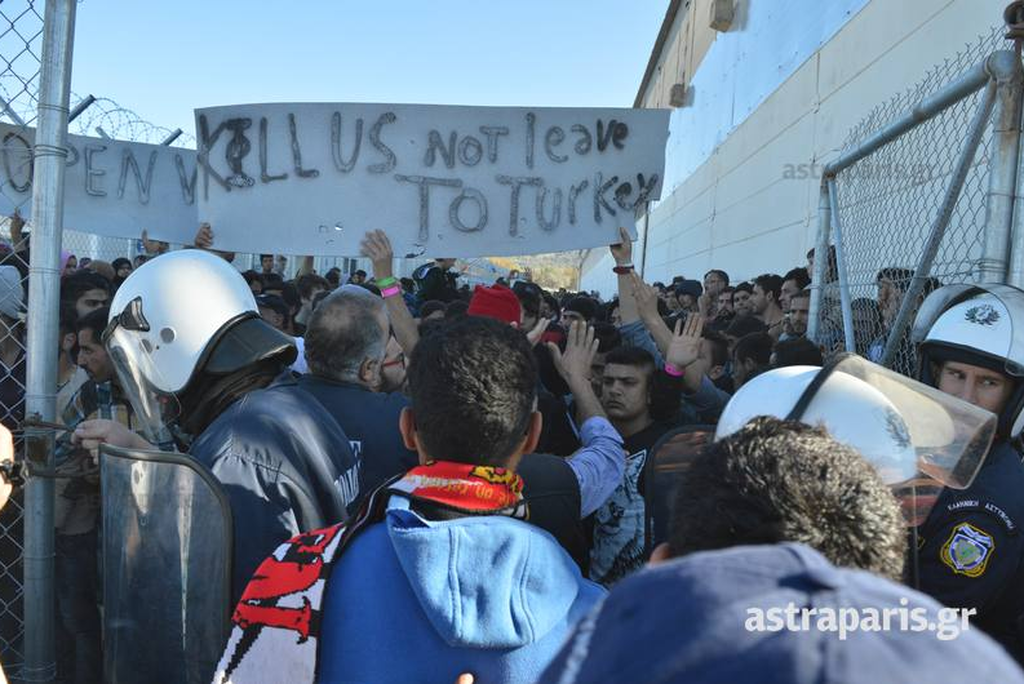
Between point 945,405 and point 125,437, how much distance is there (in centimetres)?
201

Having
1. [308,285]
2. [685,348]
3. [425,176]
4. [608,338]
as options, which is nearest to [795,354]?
[685,348]

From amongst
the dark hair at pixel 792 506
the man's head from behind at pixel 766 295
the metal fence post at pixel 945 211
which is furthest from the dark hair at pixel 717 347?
the dark hair at pixel 792 506

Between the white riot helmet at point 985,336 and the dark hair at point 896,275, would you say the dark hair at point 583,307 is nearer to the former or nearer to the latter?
the dark hair at point 896,275

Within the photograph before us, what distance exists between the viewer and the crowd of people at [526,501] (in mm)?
680

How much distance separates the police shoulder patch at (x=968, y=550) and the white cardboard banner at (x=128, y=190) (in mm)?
4291

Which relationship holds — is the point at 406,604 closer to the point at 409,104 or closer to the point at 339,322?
the point at 339,322

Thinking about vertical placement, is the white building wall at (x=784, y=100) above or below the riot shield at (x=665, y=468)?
above

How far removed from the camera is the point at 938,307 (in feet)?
8.74

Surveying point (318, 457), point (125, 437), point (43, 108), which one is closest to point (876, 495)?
point (318, 457)

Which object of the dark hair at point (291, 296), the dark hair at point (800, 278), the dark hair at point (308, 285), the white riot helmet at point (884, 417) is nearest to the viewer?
the white riot helmet at point (884, 417)

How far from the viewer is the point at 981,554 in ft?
6.17

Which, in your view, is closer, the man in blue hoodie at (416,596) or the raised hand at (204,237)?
the man in blue hoodie at (416,596)

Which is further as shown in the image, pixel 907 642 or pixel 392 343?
pixel 392 343

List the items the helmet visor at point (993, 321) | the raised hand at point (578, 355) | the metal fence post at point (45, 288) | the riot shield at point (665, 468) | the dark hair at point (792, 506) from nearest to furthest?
the dark hair at point (792, 506) → the riot shield at point (665, 468) → the helmet visor at point (993, 321) → the metal fence post at point (45, 288) → the raised hand at point (578, 355)
